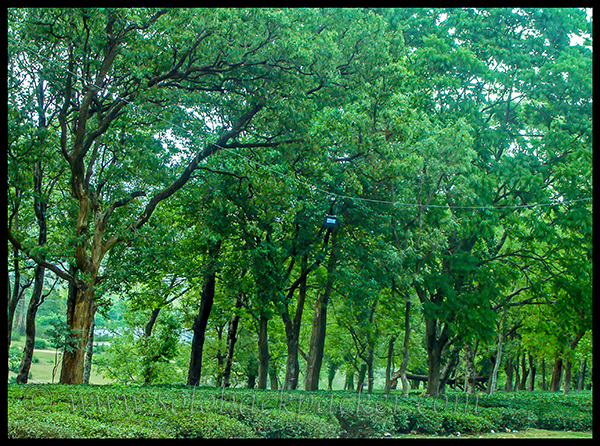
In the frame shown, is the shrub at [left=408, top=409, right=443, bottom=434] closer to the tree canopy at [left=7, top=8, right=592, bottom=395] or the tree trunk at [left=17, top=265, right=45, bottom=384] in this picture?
the tree canopy at [left=7, top=8, right=592, bottom=395]

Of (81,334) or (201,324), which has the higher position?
(201,324)

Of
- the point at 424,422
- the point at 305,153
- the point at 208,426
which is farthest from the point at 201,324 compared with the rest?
the point at 208,426

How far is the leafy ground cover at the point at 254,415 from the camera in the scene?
872 centimetres

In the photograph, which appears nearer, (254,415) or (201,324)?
(254,415)

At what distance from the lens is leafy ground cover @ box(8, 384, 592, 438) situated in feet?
28.6

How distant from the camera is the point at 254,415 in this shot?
11133mm

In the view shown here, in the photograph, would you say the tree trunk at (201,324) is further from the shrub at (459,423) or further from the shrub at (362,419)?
the shrub at (459,423)

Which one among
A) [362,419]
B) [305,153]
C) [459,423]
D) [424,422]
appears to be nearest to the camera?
[362,419]

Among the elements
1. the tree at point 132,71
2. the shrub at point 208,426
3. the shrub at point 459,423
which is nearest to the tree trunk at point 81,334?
the tree at point 132,71

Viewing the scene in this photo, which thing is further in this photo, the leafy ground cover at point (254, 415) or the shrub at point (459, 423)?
the shrub at point (459, 423)

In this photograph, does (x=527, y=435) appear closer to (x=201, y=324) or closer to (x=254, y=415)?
(x=254, y=415)

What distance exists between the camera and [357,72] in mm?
13641

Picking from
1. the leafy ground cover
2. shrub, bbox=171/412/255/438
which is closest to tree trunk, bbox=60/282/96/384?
the leafy ground cover
